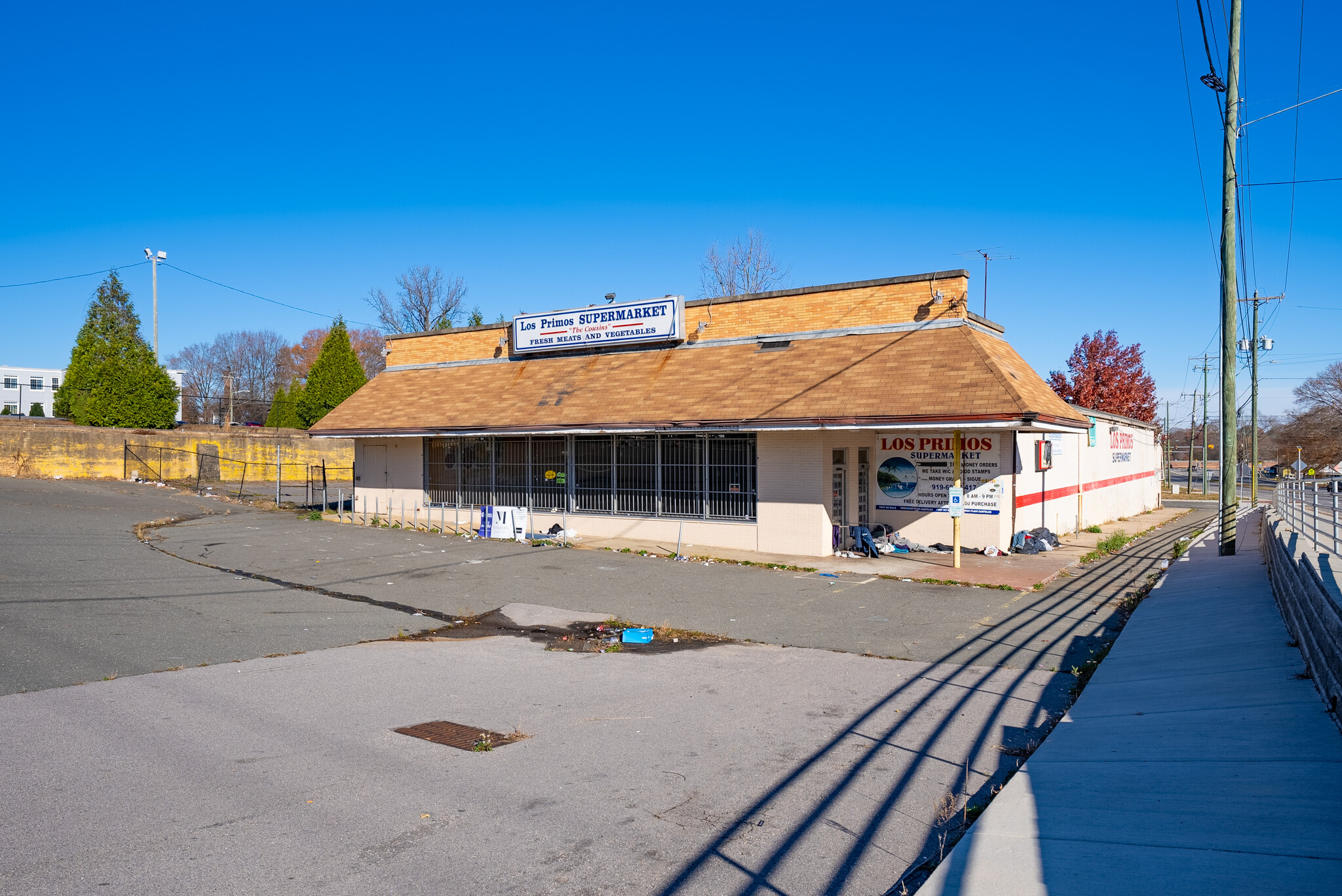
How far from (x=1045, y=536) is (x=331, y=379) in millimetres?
36118

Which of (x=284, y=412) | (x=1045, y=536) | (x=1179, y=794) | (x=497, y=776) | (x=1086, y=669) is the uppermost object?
(x=284, y=412)

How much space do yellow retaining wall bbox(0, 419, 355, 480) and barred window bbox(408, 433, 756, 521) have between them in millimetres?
10305

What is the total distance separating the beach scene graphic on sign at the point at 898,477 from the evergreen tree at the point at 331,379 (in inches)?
1252

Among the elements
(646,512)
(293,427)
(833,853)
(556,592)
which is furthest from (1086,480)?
(293,427)

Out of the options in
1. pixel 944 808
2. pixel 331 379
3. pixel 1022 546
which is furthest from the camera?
pixel 331 379

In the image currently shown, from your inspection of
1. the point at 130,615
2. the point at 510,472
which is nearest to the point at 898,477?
the point at 510,472

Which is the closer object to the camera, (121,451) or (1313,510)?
(1313,510)

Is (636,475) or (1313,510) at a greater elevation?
(636,475)

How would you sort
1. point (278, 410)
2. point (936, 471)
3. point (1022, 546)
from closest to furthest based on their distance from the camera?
point (936, 471) → point (1022, 546) → point (278, 410)

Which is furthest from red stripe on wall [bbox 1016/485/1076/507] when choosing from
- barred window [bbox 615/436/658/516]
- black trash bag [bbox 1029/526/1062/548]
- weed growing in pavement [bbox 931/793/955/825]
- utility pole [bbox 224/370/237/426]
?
utility pole [bbox 224/370/237/426]

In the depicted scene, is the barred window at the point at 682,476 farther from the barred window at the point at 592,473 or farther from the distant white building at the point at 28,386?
the distant white building at the point at 28,386

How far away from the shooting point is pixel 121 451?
109 ft

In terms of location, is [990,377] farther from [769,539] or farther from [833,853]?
[833,853]

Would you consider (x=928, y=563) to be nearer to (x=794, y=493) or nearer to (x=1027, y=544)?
(x=794, y=493)
